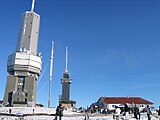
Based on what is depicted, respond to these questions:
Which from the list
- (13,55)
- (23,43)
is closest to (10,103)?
(13,55)

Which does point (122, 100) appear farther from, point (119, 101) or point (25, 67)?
point (25, 67)

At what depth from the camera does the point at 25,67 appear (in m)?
91.1

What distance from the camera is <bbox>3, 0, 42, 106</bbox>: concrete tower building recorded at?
8719cm

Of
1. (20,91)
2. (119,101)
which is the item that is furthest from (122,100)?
(20,91)

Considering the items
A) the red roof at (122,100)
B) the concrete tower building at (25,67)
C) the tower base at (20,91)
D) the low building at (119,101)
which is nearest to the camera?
the low building at (119,101)

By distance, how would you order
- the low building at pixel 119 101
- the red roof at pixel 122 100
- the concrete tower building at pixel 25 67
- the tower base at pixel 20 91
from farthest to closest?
1. the concrete tower building at pixel 25 67
2. the tower base at pixel 20 91
3. the red roof at pixel 122 100
4. the low building at pixel 119 101

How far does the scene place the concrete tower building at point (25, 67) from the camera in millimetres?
87188

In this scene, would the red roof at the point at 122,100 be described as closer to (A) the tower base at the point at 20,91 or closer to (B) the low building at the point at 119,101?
(B) the low building at the point at 119,101

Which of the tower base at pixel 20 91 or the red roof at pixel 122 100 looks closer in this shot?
the red roof at pixel 122 100

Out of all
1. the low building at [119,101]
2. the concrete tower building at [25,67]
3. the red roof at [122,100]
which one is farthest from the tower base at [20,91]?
the red roof at [122,100]

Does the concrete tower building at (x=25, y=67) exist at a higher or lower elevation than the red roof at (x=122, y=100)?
higher

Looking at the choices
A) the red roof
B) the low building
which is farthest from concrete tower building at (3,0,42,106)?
the red roof

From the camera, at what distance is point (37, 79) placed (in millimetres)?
97188

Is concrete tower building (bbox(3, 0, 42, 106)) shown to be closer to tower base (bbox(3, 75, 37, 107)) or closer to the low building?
tower base (bbox(3, 75, 37, 107))
